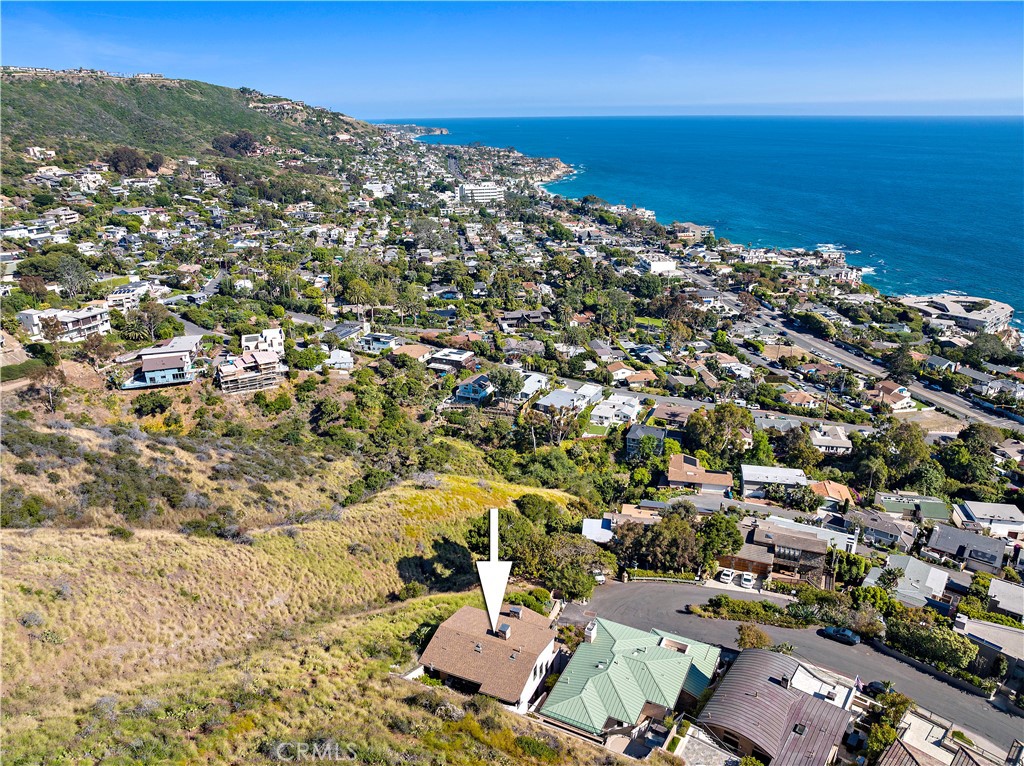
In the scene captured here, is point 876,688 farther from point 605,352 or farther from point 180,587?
point 605,352

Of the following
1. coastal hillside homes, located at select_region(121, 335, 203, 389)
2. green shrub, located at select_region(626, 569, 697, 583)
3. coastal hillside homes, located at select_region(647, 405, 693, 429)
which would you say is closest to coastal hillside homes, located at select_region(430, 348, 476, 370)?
coastal hillside homes, located at select_region(647, 405, 693, 429)

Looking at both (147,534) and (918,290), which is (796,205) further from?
(147,534)

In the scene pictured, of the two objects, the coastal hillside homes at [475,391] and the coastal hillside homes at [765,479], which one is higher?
the coastal hillside homes at [475,391]

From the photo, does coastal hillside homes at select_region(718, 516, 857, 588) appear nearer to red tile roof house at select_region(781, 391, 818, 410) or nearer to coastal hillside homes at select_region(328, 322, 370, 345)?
red tile roof house at select_region(781, 391, 818, 410)

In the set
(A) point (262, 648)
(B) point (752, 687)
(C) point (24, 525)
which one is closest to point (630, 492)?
(B) point (752, 687)

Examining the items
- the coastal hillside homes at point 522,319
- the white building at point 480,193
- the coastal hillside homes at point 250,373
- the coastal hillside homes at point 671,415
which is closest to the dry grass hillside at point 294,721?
the coastal hillside homes at point 250,373

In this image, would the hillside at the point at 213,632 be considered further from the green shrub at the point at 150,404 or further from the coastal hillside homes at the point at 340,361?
the coastal hillside homes at the point at 340,361
